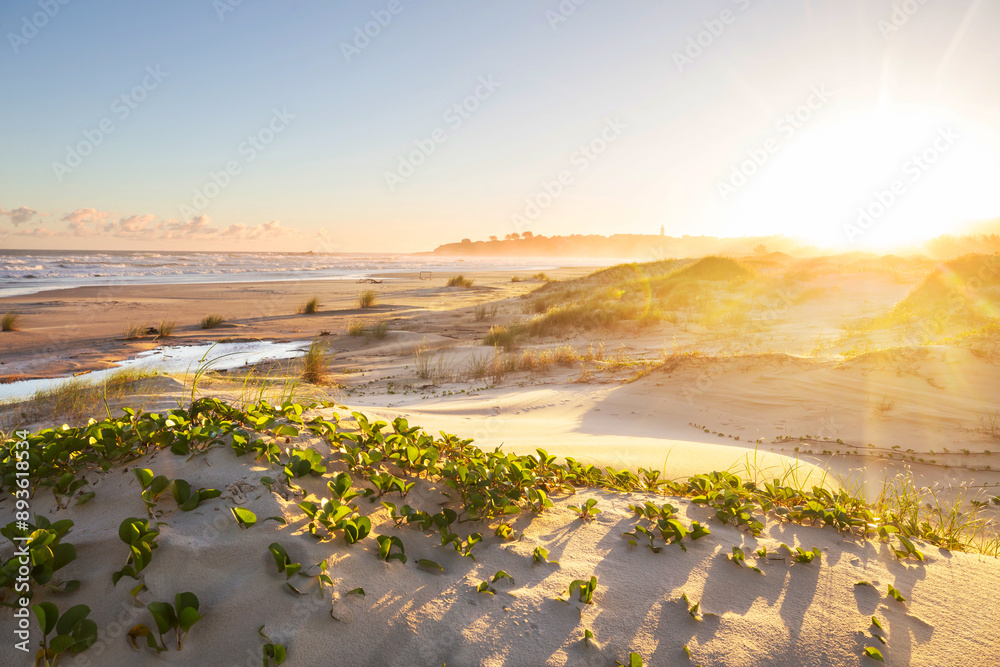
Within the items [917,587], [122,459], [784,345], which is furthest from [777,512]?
[784,345]

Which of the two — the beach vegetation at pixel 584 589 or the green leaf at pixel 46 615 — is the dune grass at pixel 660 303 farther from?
the green leaf at pixel 46 615

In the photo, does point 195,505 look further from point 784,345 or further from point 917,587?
point 784,345

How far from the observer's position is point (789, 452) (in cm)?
477

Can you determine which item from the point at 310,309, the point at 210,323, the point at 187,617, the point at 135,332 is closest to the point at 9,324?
the point at 135,332

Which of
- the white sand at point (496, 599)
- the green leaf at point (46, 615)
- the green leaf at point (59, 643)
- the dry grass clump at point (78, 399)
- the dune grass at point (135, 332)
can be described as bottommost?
the dune grass at point (135, 332)

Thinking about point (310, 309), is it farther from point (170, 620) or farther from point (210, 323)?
point (170, 620)

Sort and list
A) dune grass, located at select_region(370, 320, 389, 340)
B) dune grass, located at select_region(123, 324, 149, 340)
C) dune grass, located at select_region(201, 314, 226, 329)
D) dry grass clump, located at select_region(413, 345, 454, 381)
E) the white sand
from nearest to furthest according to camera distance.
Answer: the white sand, dry grass clump, located at select_region(413, 345, 454, 381), dune grass, located at select_region(123, 324, 149, 340), dune grass, located at select_region(370, 320, 389, 340), dune grass, located at select_region(201, 314, 226, 329)

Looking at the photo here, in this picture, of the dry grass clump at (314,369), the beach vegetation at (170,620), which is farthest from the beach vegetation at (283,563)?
the dry grass clump at (314,369)

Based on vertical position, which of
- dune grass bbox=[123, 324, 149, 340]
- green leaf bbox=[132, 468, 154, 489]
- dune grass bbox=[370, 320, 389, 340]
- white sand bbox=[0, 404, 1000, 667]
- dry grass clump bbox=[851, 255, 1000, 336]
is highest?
dry grass clump bbox=[851, 255, 1000, 336]

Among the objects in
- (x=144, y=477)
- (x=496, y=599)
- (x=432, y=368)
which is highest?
(x=144, y=477)

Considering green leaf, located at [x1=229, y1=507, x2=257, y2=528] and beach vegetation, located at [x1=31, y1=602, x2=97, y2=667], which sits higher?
green leaf, located at [x1=229, y1=507, x2=257, y2=528]

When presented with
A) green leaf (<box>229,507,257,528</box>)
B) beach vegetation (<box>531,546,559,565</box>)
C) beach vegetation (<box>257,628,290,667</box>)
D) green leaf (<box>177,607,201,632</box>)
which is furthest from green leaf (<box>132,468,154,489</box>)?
beach vegetation (<box>531,546,559,565</box>)

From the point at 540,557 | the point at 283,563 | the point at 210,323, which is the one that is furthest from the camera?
the point at 210,323

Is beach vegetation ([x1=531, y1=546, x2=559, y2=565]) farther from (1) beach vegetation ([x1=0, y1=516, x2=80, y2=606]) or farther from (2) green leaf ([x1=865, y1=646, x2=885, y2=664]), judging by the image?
(1) beach vegetation ([x1=0, y1=516, x2=80, y2=606])
